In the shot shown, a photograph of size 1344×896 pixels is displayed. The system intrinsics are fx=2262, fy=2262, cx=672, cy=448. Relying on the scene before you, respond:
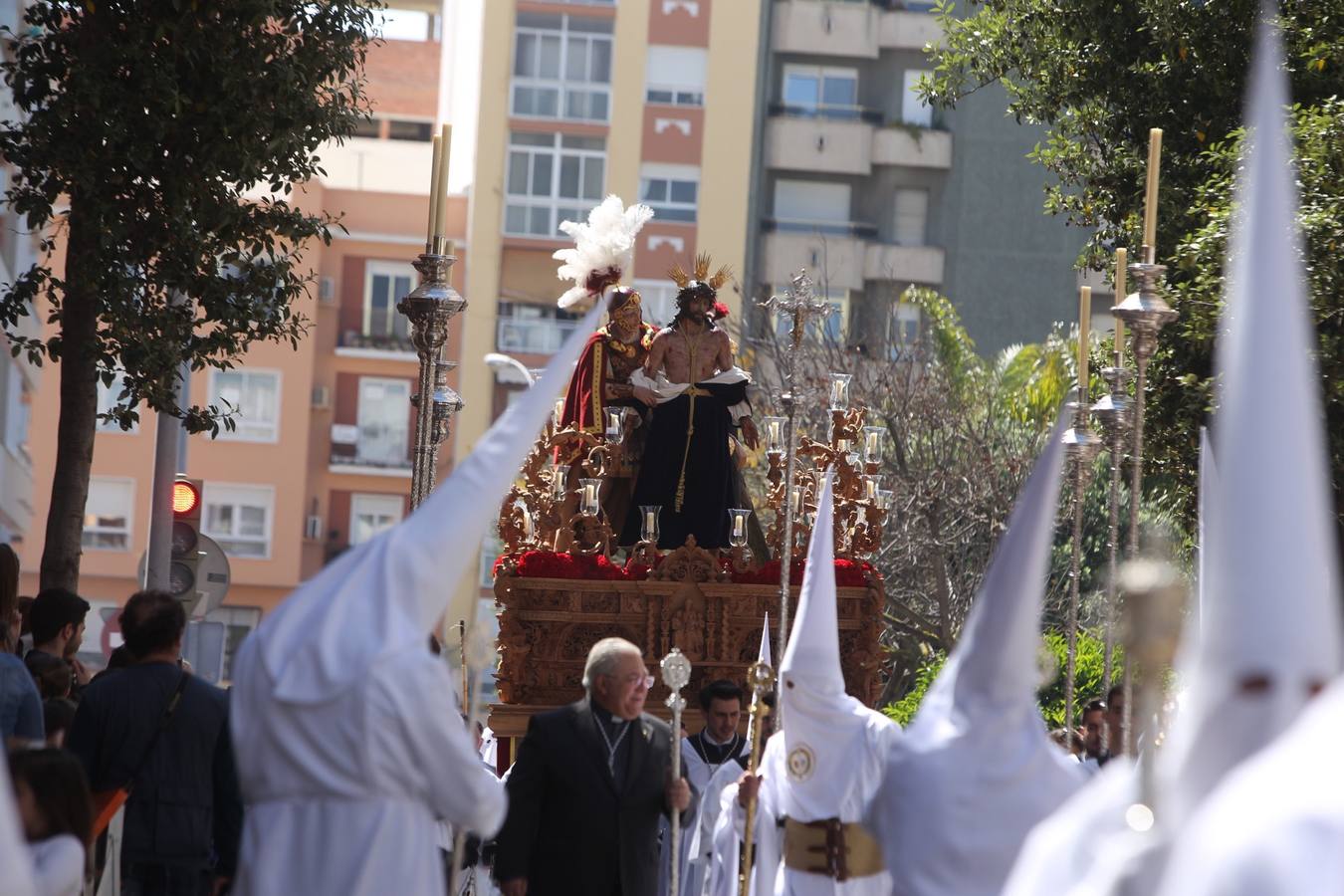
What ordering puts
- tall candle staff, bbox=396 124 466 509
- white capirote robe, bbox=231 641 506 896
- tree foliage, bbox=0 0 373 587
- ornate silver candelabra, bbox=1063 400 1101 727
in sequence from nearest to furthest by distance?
white capirote robe, bbox=231 641 506 896
tall candle staff, bbox=396 124 466 509
ornate silver candelabra, bbox=1063 400 1101 727
tree foliage, bbox=0 0 373 587

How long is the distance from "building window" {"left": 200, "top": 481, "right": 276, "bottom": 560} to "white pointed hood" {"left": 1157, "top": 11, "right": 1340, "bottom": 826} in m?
49.0

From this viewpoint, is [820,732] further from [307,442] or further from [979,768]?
[307,442]

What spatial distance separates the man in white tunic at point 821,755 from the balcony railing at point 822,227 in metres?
39.8

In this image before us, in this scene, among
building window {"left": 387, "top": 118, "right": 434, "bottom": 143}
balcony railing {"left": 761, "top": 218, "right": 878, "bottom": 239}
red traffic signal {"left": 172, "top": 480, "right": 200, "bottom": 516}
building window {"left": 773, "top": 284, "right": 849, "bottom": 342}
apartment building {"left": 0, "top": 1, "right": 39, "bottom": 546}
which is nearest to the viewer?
red traffic signal {"left": 172, "top": 480, "right": 200, "bottom": 516}

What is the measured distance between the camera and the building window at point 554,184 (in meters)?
50.4

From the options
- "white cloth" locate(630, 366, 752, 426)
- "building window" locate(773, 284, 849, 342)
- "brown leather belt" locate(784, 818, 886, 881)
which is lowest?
"brown leather belt" locate(784, 818, 886, 881)

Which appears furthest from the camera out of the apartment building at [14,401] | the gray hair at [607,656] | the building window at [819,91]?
the building window at [819,91]

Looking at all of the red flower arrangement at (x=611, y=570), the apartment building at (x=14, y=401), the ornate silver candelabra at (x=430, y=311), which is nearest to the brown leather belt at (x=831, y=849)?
the ornate silver candelabra at (x=430, y=311)

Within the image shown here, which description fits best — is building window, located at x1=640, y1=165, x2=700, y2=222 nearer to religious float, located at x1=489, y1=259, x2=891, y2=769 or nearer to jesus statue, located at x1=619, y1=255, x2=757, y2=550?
jesus statue, located at x1=619, y1=255, x2=757, y2=550


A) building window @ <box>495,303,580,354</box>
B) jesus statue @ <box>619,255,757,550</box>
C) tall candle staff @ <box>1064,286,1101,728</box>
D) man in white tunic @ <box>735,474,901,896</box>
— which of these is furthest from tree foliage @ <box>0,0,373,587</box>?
building window @ <box>495,303,580,354</box>

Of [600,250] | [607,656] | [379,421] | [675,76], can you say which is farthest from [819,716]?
[379,421]

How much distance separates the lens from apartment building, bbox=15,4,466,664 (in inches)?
2003

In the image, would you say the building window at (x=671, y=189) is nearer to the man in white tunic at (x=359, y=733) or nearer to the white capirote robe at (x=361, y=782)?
the man in white tunic at (x=359, y=733)

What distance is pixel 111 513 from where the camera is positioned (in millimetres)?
50875
